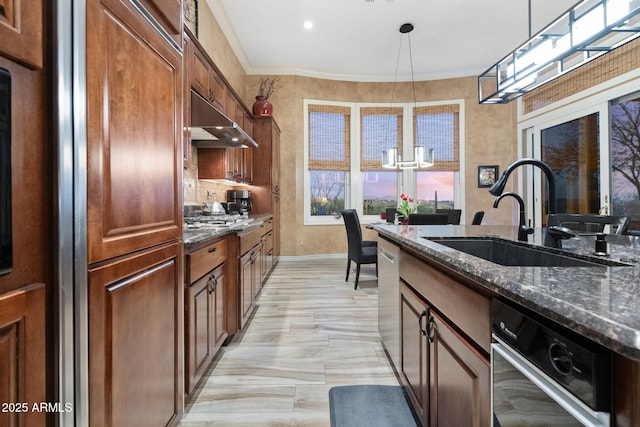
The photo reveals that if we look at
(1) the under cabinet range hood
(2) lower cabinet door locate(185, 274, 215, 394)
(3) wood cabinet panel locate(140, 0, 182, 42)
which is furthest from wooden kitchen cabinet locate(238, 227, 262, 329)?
(3) wood cabinet panel locate(140, 0, 182, 42)

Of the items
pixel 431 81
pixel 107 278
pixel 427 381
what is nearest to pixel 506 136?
pixel 431 81

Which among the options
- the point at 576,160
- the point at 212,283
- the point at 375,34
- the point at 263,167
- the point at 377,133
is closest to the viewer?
the point at 212,283

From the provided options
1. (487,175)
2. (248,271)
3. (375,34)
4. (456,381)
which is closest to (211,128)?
(248,271)

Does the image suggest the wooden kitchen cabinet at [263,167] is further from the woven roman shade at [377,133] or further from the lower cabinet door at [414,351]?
the lower cabinet door at [414,351]

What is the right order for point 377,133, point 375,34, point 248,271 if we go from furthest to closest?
point 377,133, point 375,34, point 248,271

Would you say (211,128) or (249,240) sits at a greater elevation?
(211,128)

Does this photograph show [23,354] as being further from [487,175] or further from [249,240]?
[487,175]

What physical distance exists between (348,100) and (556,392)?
637 centimetres

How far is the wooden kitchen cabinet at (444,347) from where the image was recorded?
894 mm

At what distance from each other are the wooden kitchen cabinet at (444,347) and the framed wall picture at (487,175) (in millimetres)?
5323

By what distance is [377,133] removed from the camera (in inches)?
255

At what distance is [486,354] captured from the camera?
34.2 inches

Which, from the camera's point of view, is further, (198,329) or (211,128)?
(211,128)

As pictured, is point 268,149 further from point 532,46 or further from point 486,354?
point 486,354
